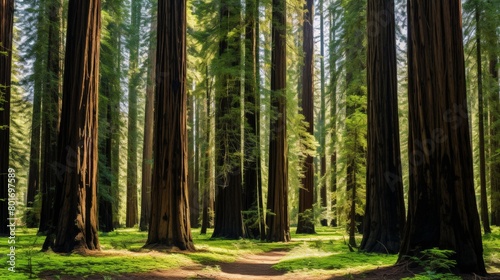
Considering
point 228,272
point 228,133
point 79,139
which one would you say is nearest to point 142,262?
point 228,272

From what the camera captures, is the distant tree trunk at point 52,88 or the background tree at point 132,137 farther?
the background tree at point 132,137

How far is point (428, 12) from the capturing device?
7.48 meters

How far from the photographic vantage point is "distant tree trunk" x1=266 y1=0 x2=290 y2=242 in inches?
646

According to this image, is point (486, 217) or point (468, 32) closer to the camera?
point (486, 217)

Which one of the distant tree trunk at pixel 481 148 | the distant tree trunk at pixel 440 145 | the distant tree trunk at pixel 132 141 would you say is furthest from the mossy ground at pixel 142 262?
the distant tree trunk at pixel 132 141

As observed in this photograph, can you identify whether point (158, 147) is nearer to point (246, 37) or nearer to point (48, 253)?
point (48, 253)

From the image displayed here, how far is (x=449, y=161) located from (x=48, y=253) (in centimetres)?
778

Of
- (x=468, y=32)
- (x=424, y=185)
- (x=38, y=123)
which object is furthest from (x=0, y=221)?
(x=468, y=32)

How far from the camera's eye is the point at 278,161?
16.5 metres

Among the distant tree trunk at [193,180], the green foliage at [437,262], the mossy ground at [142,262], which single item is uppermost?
the distant tree trunk at [193,180]

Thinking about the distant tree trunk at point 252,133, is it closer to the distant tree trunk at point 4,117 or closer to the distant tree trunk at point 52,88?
the distant tree trunk at point 52,88

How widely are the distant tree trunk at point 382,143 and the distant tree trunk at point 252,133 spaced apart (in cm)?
531

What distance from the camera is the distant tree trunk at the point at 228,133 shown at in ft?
52.9

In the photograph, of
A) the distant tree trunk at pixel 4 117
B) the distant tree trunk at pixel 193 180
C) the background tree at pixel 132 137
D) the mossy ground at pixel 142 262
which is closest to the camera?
the mossy ground at pixel 142 262
